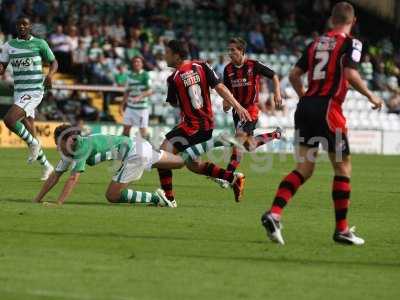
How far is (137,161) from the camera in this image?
1253cm

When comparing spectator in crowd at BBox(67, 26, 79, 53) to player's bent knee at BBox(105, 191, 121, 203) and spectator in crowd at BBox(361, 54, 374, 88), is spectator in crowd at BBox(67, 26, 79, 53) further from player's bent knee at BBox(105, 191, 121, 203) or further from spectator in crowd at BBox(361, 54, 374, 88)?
player's bent knee at BBox(105, 191, 121, 203)

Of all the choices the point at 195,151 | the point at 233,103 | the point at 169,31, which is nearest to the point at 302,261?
the point at 233,103

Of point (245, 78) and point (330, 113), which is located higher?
point (330, 113)

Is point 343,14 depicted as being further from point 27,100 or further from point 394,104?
point 394,104

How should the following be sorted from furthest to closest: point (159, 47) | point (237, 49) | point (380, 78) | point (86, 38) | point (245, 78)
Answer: point (380, 78)
point (159, 47)
point (86, 38)
point (245, 78)
point (237, 49)

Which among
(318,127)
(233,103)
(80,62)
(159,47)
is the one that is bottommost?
(159,47)

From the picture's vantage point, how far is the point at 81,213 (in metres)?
12.1

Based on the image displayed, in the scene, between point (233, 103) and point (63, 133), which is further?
point (233, 103)

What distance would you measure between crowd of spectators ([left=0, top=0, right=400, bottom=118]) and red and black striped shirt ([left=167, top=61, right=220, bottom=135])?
13.8m

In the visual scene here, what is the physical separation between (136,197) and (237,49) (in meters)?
3.85

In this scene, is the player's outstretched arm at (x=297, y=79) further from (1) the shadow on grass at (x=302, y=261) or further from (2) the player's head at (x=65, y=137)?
(2) the player's head at (x=65, y=137)

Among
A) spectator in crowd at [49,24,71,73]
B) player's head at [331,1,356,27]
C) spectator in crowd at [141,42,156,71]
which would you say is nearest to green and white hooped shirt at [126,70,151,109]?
spectator in crowd at [49,24,71,73]

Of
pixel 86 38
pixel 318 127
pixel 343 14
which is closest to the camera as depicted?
pixel 343 14

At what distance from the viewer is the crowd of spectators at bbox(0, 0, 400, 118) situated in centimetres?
2955
